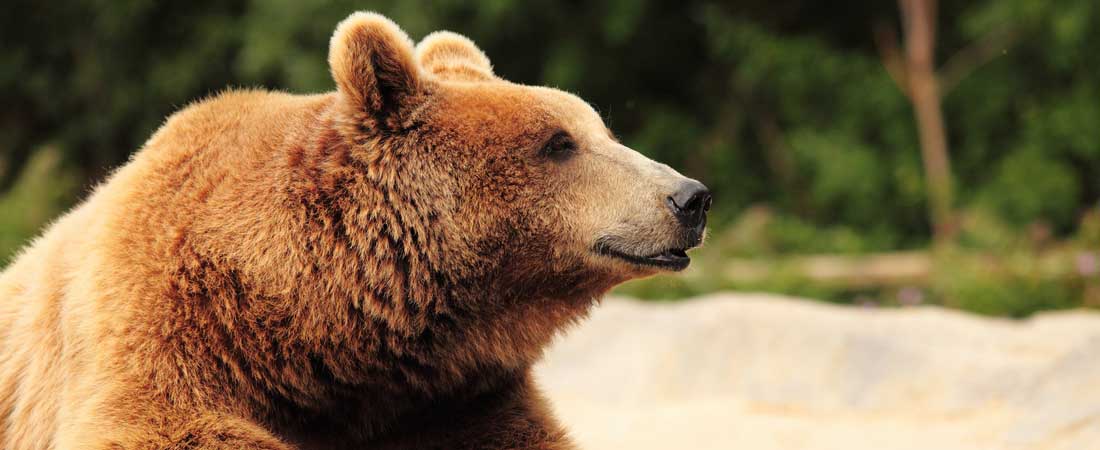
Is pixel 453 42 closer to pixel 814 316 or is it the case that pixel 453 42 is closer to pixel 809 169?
pixel 814 316

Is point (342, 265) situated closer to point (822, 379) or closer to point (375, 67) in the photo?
point (375, 67)

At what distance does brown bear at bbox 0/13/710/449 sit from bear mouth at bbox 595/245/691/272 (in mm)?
12

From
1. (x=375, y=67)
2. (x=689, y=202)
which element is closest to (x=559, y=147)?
(x=689, y=202)

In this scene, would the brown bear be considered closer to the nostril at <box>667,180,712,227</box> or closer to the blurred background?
the nostril at <box>667,180,712,227</box>

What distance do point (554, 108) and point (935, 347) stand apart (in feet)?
10.8

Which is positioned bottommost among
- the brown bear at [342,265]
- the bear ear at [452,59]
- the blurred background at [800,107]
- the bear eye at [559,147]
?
the brown bear at [342,265]

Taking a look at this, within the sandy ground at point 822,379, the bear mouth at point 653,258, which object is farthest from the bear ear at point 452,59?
the sandy ground at point 822,379

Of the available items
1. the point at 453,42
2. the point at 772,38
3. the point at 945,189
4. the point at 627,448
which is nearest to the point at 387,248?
the point at 453,42

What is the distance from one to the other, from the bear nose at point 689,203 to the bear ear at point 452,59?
0.66 metres

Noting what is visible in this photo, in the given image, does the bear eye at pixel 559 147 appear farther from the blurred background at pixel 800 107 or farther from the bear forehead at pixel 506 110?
the blurred background at pixel 800 107

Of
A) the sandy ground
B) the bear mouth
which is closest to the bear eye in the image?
the bear mouth

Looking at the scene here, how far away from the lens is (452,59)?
335 centimetres

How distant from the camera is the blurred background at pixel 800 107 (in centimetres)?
1009

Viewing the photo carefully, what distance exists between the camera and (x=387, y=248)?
2.82 m
